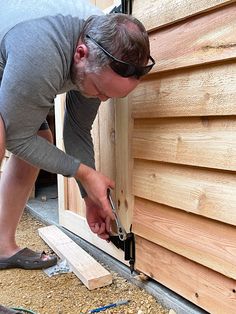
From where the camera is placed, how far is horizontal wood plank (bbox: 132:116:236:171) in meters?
0.96

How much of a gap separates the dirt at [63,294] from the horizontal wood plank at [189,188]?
0.37m

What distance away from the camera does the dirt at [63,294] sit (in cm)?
127

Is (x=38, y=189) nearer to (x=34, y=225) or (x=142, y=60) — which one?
(x=34, y=225)

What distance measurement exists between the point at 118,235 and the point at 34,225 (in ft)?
3.22

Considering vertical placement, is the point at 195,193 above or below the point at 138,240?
above

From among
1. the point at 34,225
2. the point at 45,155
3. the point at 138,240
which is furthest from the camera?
the point at 34,225

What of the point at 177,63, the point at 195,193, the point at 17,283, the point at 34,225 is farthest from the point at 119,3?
the point at 34,225

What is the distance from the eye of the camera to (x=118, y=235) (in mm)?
1427

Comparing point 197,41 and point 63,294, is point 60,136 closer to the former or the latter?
point 63,294

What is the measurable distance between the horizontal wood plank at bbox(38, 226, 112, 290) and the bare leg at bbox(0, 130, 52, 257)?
236 mm

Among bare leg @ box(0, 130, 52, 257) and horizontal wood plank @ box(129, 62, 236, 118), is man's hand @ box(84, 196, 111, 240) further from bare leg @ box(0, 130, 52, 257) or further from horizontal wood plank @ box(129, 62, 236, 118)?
horizontal wood plank @ box(129, 62, 236, 118)

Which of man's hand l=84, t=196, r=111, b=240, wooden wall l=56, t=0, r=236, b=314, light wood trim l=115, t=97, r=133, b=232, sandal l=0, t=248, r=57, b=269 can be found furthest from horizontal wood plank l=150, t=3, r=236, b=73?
sandal l=0, t=248, r=57, b=269

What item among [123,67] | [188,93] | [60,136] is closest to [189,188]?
[188,93]

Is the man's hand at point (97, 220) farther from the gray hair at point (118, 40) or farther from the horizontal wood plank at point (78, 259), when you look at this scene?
the gray hair at point (118, 40)
